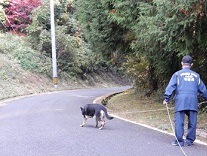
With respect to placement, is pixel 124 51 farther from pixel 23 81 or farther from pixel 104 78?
pixel 104 78

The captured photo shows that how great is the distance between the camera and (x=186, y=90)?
311 inches

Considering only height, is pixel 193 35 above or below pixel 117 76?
above

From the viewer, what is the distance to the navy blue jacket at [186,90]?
7.88 metres

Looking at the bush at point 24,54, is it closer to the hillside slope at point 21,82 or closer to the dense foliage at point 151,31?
the hillside slope at point 21,82

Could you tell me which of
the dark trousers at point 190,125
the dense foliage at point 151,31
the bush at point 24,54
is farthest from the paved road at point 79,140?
the bush at point 24,54

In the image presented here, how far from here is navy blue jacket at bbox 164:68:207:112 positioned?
25.8ft

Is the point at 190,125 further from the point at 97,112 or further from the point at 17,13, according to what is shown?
the point at 17,13

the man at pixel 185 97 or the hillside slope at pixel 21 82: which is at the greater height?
the man at pixel 185 97

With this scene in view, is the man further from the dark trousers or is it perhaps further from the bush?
the bush

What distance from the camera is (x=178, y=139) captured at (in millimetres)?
7895

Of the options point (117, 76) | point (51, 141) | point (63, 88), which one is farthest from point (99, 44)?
point (117, 76)

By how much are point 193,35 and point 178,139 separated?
3.29 m

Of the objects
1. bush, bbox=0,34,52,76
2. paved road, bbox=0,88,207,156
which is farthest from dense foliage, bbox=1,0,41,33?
paved road, bbox=0,88,207,156

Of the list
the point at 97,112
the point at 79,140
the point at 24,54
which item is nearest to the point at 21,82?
the point at 24,54
